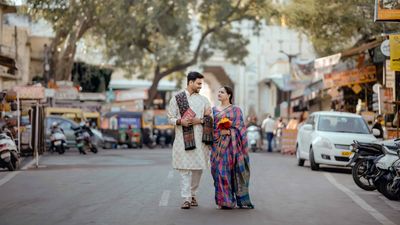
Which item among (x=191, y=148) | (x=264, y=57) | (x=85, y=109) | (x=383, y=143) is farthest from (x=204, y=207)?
(x=264, y=57)

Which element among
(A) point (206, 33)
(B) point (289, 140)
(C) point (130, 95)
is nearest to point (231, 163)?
(B) point (289, 140)

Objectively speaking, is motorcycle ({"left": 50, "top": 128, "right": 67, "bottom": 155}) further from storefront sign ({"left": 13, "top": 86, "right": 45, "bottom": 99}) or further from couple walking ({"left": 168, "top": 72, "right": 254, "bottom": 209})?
couple walking ({"left": 168, "top": 72, "right": 254, "bottom": 209})

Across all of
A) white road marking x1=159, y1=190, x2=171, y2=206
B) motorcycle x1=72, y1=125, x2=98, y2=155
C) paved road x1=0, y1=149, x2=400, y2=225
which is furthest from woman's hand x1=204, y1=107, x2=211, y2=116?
motorcycle x1=72, y1=125, x2=98, y2=155

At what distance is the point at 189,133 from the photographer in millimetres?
11125

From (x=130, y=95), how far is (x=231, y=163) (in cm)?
4002

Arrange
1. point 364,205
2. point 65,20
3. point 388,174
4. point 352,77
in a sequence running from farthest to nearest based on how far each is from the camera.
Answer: point 65,20 < point 352,77 < point 388,174 < point 364,205

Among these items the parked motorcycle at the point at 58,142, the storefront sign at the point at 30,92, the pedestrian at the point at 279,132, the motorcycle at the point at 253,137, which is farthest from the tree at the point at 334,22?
Answer: the storefront sign at the point at 30,92

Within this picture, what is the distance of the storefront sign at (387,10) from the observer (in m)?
15.3

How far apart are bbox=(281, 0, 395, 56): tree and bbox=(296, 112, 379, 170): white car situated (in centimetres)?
616

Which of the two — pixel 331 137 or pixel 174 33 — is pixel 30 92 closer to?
pixel 331 137

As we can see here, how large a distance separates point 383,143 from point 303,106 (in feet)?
101

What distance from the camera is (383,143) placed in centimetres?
1423

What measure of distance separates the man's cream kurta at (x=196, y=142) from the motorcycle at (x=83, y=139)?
61.4 feet

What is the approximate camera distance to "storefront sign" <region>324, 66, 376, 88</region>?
92.8 feet
